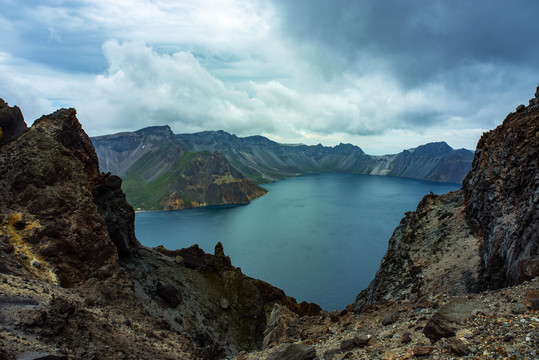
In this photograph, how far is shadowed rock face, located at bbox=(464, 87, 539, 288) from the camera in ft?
78.7

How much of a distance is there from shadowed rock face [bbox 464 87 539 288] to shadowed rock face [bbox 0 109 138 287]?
36.4 m

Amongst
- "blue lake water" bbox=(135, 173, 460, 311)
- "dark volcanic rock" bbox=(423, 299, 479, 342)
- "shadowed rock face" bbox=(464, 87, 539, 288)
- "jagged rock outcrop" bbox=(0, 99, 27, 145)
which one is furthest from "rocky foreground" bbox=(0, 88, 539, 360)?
"blue lake water" bbox=(135, 173, 460, 311)

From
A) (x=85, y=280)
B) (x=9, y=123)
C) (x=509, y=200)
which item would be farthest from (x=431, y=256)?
(x=9, y=123)

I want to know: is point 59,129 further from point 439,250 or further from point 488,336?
point 439,250

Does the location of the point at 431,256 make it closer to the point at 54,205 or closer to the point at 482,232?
the point at 482,232

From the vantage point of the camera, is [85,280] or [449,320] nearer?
[449,320]

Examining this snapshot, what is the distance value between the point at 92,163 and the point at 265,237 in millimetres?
92653

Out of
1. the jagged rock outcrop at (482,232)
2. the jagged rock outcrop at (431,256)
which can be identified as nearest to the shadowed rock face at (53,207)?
the jagged rock outcrop at (431,256)

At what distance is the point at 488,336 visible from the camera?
11.0 metres

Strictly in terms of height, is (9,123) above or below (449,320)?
above

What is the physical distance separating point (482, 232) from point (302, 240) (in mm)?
86826

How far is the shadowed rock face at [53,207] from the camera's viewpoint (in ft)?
→ 95.1

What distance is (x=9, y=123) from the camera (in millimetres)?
36188

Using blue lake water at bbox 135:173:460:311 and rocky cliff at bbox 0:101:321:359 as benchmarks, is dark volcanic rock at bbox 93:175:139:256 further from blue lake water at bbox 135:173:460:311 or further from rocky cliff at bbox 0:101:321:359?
blue lake water at bbox 135:173:460:311
